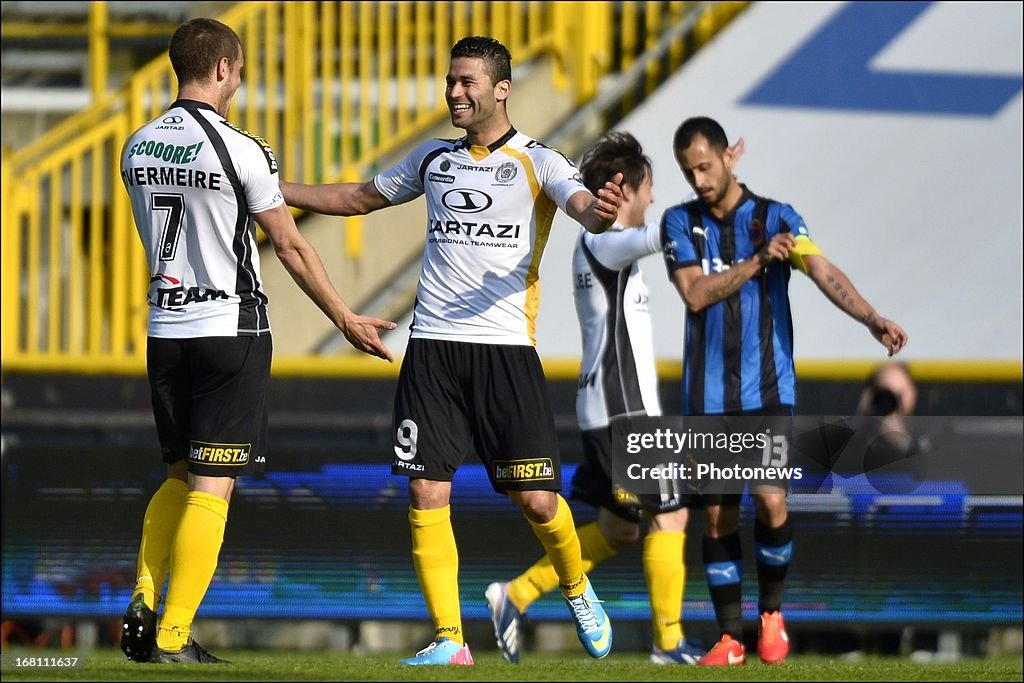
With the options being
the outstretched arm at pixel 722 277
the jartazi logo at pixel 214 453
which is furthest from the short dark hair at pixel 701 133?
the jartazi logo at pixel 214 453

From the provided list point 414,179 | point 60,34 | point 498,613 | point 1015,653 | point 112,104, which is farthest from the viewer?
point 60,34

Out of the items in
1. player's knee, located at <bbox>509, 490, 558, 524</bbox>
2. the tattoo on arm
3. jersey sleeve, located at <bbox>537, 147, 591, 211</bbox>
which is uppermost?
jersey sleeve, located at <bbox>537, 147, 591, 211</bbox>

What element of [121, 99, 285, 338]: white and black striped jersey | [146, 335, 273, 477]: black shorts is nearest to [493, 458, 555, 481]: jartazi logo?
[146, 335, 273, 477]: black shorts

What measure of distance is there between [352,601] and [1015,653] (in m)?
3.60

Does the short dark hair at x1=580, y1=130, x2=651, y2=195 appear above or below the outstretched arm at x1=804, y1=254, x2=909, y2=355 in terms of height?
above

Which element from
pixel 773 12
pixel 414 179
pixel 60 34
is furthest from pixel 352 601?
pixel 60 34

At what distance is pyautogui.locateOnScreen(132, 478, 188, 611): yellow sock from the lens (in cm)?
533

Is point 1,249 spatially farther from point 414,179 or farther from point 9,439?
point 414,179

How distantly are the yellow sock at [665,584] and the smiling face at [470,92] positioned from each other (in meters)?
2.31

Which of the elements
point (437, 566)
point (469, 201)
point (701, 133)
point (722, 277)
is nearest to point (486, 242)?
point (469, 201)

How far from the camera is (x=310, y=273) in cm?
521

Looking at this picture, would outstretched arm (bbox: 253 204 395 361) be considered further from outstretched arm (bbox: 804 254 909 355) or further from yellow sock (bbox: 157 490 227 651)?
outstretched arm (bbox: 804 254 909 355)

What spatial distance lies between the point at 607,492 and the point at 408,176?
189 cm

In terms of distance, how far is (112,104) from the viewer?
9.70 m
